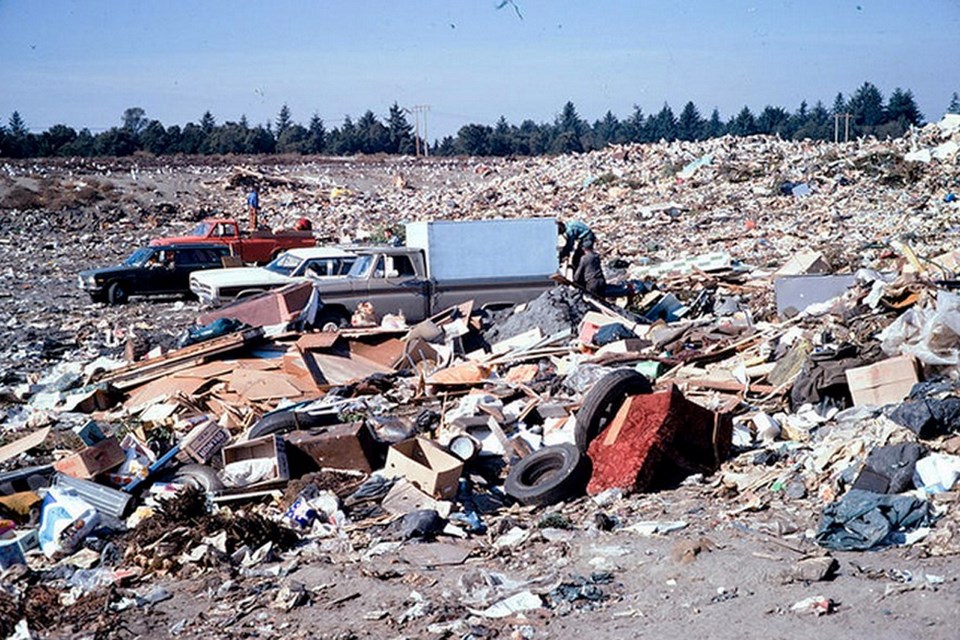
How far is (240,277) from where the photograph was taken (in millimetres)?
16062

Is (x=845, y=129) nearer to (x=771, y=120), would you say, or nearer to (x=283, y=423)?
(x=771, y=120)

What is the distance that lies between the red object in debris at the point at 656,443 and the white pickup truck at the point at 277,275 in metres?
7.71

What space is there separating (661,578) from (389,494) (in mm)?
2505

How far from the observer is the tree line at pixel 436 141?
2064 inches

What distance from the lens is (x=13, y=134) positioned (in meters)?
50.5

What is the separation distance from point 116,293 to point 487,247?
30.5ft

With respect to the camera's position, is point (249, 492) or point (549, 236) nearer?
point (249, 492)

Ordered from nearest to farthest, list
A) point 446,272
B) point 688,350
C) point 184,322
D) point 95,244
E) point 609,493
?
1. point 609,493
2. point 688,350
3. point 446,272
4. point 184,322
5. point 95,244

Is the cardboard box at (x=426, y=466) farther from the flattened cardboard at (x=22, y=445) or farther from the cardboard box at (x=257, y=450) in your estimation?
the flattened cardboard at (x=22, y=445)

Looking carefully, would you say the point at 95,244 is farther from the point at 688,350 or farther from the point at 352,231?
the point at 688,350

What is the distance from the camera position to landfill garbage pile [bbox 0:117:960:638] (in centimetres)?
581

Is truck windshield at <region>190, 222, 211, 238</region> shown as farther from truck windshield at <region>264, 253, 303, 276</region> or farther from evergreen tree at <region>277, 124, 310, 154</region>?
evergreen tree at <region>277, 124, 310, 154</region>

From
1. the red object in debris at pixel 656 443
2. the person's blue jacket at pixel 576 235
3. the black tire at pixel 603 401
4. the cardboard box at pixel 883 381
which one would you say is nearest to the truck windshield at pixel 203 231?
the person's blue jacket at pixel 576 235

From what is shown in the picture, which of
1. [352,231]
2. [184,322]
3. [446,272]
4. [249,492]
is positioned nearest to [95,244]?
[352,231]
